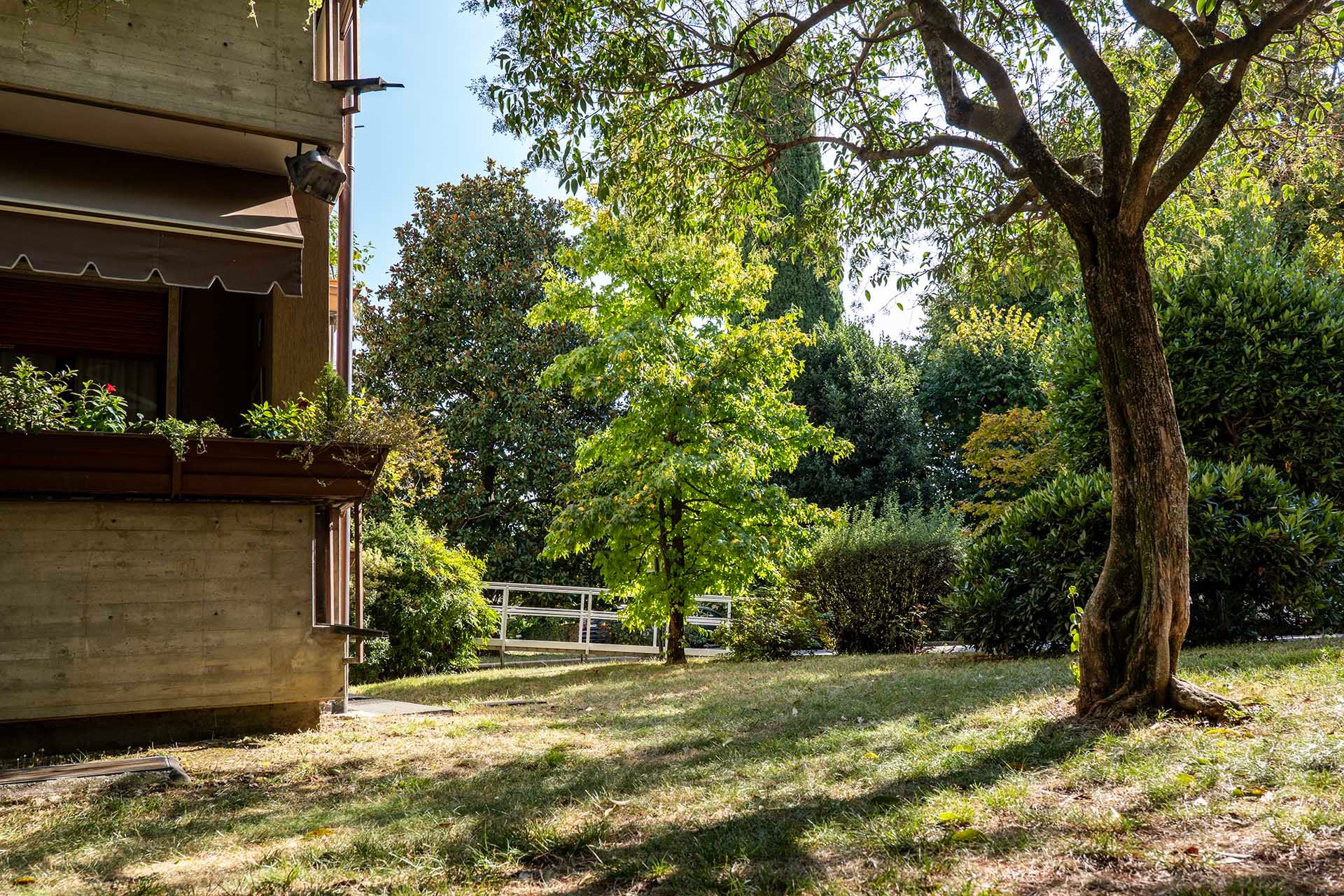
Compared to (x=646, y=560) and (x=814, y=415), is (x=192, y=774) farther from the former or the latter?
(x=814, y=415)

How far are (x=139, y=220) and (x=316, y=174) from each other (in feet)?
4.75

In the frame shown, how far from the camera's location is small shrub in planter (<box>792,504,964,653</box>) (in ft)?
48.3

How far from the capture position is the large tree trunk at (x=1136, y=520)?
5664 millimetres

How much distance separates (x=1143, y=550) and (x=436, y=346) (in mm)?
20894

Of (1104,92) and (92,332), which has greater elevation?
(1104,92)

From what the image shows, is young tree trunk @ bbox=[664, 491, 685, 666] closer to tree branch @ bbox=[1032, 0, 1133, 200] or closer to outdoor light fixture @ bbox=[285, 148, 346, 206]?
outdoor light fixture @ bbox=[285, 148, 346, 206]

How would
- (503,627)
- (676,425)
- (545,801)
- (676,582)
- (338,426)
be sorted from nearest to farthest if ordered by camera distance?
(545,801) → (338,426) → (676,425) → (676,582) → (503,627)

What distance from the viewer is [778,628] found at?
50.3ft

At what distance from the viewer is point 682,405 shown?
572 inches

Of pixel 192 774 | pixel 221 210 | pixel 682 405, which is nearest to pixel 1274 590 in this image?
pixel 682 405

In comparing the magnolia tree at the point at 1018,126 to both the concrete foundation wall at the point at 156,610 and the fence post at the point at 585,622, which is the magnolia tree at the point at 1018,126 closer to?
the concrete foundation wall at the point at 156,610

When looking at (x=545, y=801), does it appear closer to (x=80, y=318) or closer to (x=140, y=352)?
(x=140, y=352)

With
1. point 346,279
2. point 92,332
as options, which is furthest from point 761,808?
point 92,332

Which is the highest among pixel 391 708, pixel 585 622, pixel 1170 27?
pixel 1170 27
